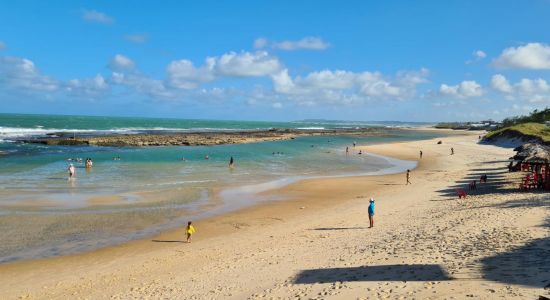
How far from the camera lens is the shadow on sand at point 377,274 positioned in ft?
32.4

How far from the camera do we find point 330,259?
12.5 m

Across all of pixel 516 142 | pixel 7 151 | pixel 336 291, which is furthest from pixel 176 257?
pixel 516 142

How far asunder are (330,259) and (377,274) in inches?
89.2

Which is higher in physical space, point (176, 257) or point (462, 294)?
point (462, 294)

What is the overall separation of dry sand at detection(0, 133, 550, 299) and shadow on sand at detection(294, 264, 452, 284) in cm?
3

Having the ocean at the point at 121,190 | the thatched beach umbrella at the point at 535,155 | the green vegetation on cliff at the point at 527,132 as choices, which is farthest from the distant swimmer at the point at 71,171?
the green vegetation on cliff at the point at 527,132

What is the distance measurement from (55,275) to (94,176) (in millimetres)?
21482

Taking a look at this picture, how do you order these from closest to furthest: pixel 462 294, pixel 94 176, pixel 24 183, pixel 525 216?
pixel 462 294 < pixel 525 216 < pixel 24 183 < pixel 94 176

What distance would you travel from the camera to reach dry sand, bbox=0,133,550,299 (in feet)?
31.4

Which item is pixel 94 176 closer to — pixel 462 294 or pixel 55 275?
pixel 55 275

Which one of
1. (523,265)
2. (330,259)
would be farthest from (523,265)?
(330,259)

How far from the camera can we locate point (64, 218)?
19.0 meters

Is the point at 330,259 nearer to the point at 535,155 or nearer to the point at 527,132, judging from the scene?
the point at 535,155

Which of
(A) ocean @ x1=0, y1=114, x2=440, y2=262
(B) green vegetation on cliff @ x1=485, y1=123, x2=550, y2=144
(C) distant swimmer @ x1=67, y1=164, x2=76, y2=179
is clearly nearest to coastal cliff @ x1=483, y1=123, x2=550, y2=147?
(B) green vegetation on cliff @ x1=485, y1=123, x2=550, y2=144
